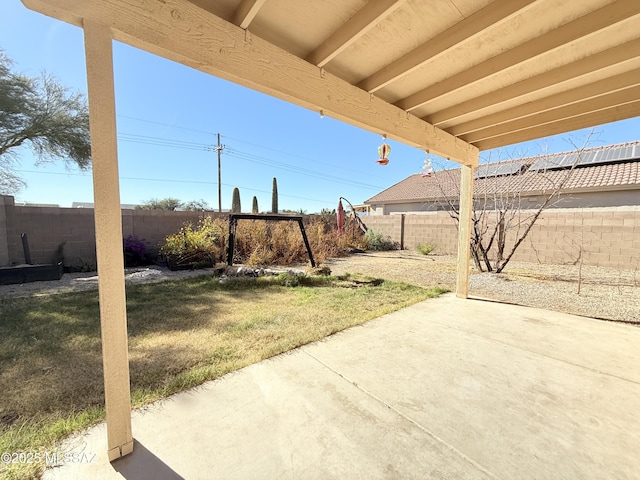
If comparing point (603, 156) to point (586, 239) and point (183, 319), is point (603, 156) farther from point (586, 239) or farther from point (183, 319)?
point (183, 319)

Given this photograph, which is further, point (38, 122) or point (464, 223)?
point (38, 122)

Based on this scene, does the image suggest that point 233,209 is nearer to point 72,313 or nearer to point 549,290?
point 72,313

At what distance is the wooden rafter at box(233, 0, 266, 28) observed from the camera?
141 cm

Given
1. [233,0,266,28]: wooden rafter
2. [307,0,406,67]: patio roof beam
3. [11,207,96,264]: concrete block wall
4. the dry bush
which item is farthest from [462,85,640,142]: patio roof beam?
[11,207,96,264]: concrete block wall

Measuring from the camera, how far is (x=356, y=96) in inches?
90.0

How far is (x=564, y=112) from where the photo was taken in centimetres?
275

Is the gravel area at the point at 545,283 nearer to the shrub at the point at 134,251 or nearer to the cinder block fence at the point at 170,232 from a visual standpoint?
the cinder block fence at the point at 170,232

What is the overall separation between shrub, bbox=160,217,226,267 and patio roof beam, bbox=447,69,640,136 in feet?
18.0

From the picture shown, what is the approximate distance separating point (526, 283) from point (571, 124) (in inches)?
124

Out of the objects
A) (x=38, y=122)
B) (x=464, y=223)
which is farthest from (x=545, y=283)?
(x=38, y=122)

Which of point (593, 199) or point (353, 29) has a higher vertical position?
point (353, 29)

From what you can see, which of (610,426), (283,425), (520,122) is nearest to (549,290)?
(520,122)

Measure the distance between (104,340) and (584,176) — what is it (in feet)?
49.5

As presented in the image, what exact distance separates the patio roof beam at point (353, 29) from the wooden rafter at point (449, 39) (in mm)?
548
